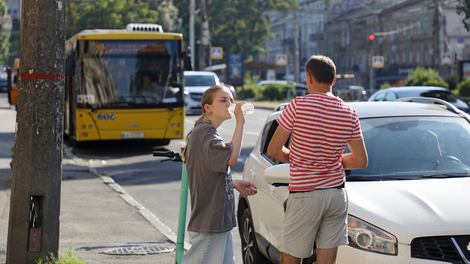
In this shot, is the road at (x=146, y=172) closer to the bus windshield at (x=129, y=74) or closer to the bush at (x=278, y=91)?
the bus windshield at (x=129, y=74)

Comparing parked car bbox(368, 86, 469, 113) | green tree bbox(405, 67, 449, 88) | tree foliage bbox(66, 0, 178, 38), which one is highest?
tree foliage bbox(66, 0, 178, 38)

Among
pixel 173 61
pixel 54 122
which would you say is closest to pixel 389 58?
pixel 173 61

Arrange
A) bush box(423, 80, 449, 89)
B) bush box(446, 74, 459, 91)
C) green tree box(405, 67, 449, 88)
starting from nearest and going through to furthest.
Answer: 1. bush box(423, 80, 449, 89)
2. bush box(446, 74, 459, 91)
3. green tree box(405, 67, 449, 88)

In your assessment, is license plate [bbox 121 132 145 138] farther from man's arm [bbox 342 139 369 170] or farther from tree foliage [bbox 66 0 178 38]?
tree foliage [bbox 66 0 178 38]

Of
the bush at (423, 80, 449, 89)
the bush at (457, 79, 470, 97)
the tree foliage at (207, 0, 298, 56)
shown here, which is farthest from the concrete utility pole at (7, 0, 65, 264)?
the tree foliage at (207, 0, 298, 56)

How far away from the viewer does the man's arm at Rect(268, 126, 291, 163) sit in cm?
372

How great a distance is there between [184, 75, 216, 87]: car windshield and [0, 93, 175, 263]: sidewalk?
20.3 metres

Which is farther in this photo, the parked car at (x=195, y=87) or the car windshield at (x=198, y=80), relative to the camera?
the car windshield at (x=198, y=80)

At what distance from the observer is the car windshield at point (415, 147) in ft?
15.4

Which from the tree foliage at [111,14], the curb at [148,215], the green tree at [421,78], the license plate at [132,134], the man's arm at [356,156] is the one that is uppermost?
the tree foliage at [111,14]

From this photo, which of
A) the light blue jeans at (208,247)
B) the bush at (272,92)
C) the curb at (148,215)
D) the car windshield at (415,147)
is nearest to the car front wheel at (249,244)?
the curb at (148,215)

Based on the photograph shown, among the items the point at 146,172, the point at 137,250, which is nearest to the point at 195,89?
the point at 146,172

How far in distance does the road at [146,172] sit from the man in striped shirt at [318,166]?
2606mm

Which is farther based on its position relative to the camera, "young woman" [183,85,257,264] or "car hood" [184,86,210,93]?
"car hood" [184,86,210,93]
